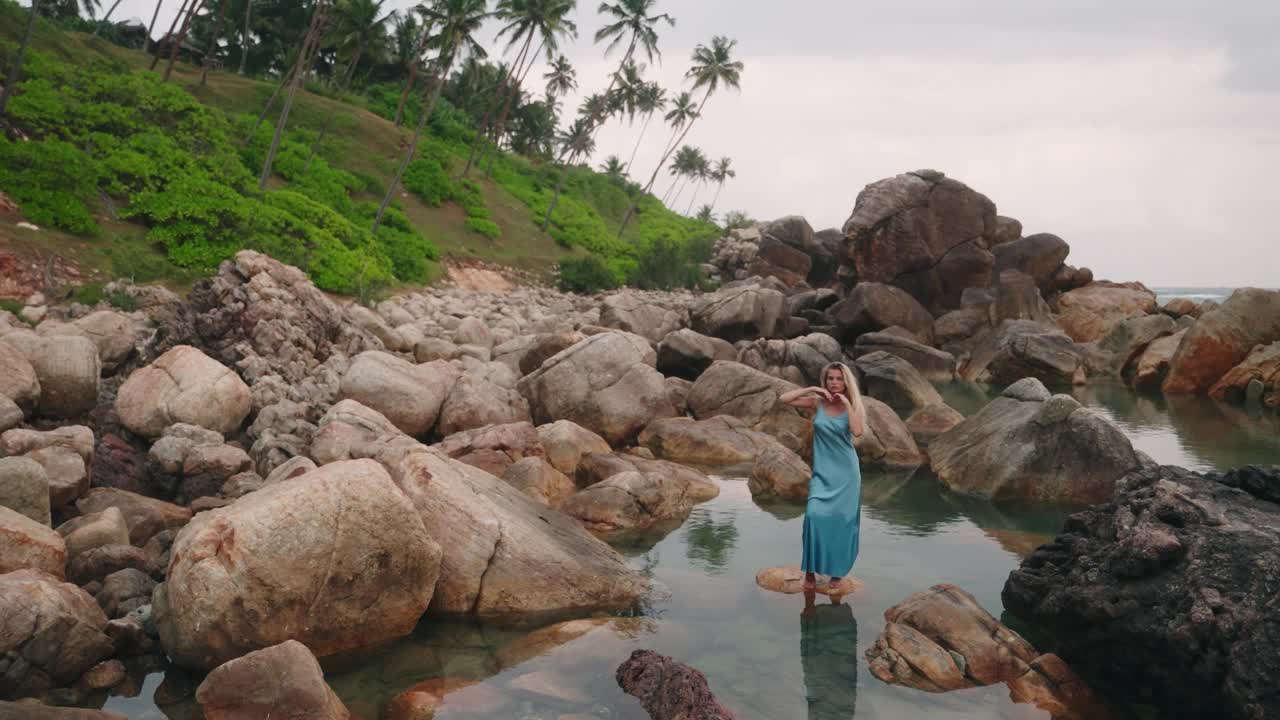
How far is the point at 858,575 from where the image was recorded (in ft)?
27.6

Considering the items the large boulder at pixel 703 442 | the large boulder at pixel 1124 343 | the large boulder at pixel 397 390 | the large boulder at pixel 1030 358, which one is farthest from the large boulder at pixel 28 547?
the large boulder at pixel 1124 343

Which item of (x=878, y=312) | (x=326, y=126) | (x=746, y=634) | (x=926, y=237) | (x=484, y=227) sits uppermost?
(x=926, y=237)

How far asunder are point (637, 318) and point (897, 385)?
24.3 feet

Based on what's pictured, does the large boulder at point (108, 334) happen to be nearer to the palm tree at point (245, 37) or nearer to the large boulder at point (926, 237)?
the large boulder at point (926, 237)

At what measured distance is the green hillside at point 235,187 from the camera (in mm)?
19828

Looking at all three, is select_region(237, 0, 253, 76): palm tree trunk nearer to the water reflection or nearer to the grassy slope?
the grassy slope

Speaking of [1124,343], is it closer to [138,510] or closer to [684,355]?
[684,355]

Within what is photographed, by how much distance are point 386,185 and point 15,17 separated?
49.0 feet

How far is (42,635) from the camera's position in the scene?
5.37 m

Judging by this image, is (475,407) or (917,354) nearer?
(475,407)

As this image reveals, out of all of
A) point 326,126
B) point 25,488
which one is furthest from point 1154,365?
point 326,126

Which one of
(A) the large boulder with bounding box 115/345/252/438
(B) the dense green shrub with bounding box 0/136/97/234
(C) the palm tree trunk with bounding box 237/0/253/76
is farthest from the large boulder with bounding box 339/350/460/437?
(C) the palm tree trunk with bounding box 237/0/253/76

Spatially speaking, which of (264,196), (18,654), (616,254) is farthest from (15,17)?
(18,654)

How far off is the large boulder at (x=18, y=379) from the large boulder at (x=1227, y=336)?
79.7ft
